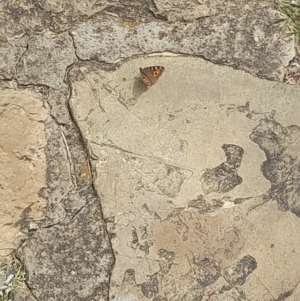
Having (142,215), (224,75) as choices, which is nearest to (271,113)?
(224,75)

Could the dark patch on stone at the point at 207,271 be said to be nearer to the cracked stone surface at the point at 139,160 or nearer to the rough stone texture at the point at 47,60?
the cracked stone surface at the point at 139,160

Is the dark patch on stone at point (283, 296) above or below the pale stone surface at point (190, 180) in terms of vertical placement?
below

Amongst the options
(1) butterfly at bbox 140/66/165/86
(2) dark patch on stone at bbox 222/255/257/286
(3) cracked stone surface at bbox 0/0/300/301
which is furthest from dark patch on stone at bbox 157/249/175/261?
(1) butterfly at bbox 140/66/165/86

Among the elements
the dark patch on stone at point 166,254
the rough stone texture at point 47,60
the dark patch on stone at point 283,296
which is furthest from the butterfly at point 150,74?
the dark patch on stone at point 283,296

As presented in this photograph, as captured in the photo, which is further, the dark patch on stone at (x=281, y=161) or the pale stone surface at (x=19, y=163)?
the dark patch on stone at (x=281, y=161)

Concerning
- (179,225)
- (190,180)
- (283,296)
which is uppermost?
(190,180)

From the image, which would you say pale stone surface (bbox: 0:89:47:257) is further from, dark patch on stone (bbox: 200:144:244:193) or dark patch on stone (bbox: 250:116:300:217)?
dark patch on stone (bbox: 250:116:300:217)

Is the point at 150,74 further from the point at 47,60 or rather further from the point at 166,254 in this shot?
the point at 166,254

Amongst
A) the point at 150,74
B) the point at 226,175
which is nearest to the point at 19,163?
the point at 150,74
